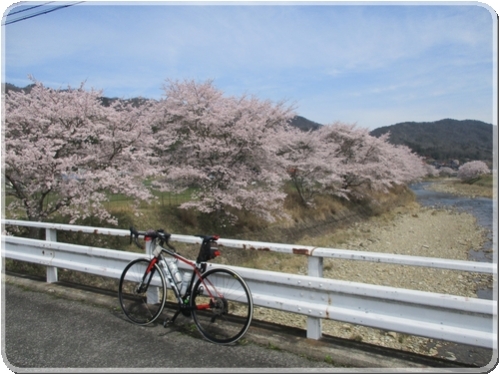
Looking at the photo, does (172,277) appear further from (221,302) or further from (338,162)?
(338,162)

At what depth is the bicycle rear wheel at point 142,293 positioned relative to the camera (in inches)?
183

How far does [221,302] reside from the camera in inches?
164

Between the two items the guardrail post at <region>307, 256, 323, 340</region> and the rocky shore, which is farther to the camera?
the rocky shore

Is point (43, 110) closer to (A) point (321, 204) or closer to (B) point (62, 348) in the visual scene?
(B) point (62, 348)

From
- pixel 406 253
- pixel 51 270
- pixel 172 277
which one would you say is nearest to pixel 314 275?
pixel 172 277

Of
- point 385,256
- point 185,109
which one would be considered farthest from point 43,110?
point 385,256

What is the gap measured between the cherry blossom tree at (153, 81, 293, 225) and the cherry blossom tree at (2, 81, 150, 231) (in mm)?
2144

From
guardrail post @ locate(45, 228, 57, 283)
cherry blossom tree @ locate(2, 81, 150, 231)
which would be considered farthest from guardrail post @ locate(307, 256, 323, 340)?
cherry blossom tree @ locate(2, 81, 150, 231)

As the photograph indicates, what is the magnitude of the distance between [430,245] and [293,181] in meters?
7.19

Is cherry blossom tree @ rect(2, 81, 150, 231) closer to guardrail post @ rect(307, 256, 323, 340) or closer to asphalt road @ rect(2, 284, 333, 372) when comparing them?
asphalt road @ rect(2, 284, 333, 372)

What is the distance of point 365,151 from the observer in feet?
89.6

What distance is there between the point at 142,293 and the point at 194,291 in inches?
35.2

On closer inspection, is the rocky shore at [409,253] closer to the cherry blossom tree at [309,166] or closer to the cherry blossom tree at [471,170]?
the cherry blossom tree at [309,166]

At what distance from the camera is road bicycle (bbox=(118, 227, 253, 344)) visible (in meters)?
4.13
